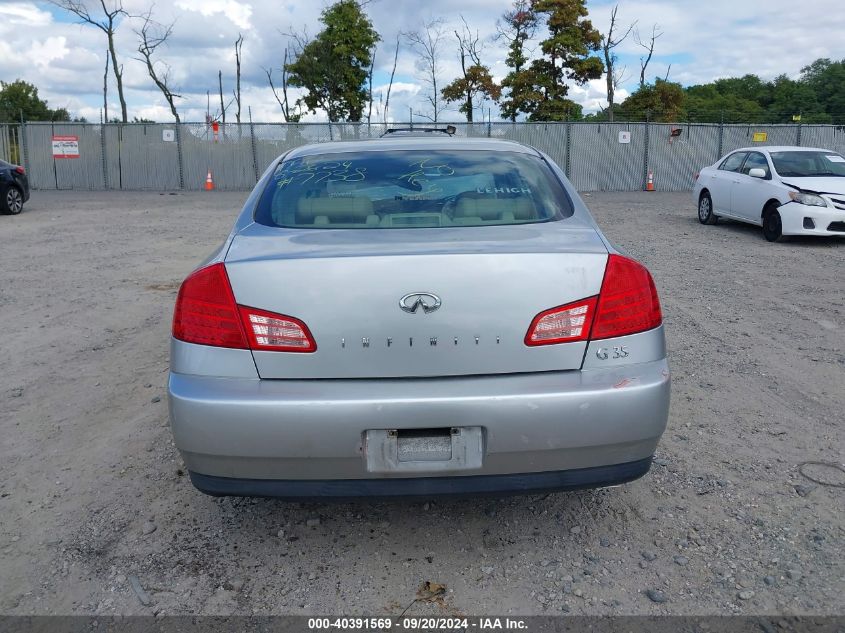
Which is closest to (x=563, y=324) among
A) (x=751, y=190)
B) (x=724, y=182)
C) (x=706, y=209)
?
(x=751, y=190)

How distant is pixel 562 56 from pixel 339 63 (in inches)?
455

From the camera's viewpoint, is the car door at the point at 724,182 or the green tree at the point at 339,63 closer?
the car door at the point at 724,182

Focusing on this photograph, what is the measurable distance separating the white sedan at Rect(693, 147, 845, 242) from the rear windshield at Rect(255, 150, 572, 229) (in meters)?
9.03

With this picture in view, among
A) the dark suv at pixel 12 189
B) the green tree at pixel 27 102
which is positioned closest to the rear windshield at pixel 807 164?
the dark suv at pixel 12 189

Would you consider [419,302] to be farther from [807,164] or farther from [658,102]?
[658,102]

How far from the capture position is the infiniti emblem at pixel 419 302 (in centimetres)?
262

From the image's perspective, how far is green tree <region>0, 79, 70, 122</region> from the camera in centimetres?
6444

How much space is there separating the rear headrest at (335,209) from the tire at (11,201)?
50.9 ft

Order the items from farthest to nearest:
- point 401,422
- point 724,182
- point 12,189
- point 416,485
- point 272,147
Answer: point 272,147 < point 12,189 < point 724,182 < point 416,485 < point 401,422

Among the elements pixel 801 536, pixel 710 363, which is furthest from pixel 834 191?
pixel 801 536

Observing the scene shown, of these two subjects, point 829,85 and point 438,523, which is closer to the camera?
point 438,523

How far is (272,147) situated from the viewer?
94.0 ft

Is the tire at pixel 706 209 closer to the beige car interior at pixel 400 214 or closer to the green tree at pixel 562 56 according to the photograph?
the beige car interior at pixel 400 214

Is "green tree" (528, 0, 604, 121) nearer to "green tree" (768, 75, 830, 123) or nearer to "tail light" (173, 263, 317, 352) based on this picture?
"green tree" (768, 75, 830, 123)
